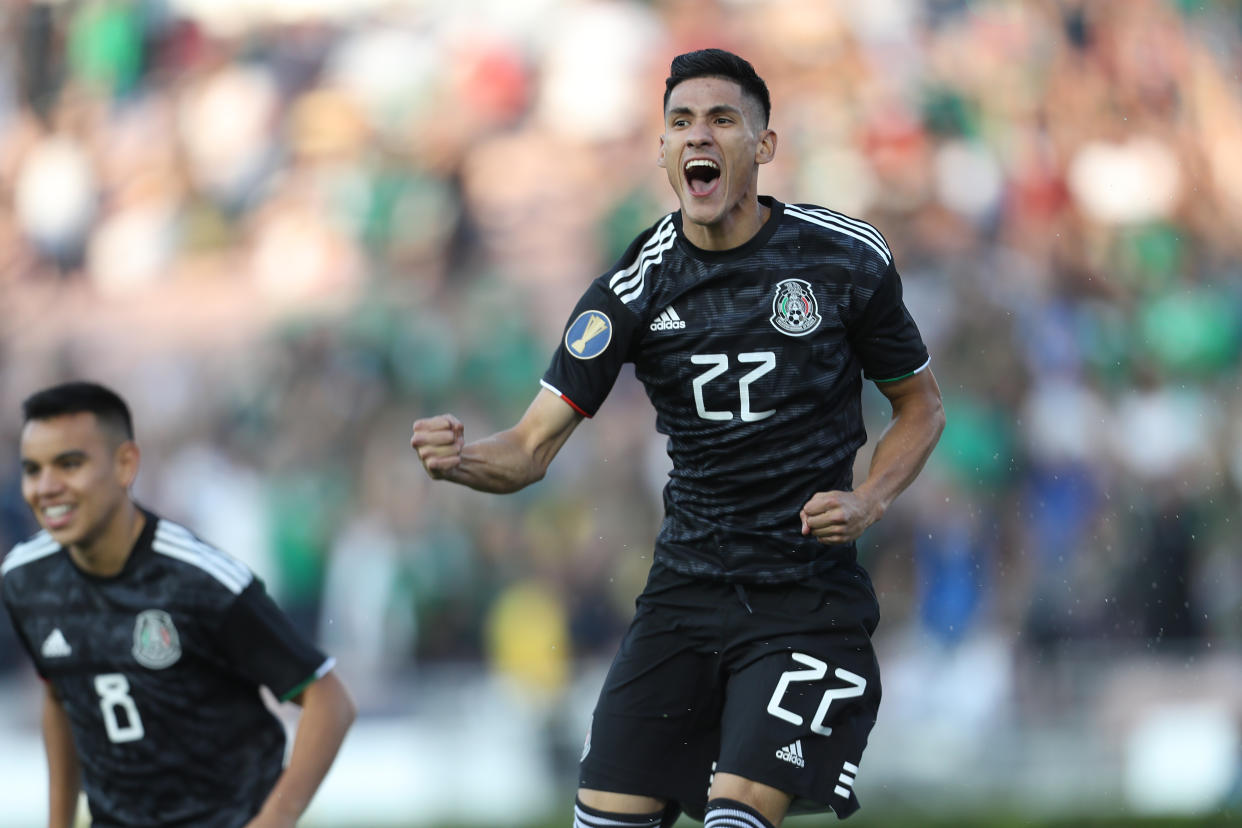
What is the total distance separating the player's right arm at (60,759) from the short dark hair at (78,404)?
3.07 feet

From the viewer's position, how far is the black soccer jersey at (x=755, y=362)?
4.98 metres

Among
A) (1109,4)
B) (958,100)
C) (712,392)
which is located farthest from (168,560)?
(1109,4)

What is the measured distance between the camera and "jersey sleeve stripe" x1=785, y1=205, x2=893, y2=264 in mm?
5094

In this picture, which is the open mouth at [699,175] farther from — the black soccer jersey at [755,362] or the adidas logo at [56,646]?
the adidas logo at [56,646]

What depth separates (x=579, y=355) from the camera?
5086 mm

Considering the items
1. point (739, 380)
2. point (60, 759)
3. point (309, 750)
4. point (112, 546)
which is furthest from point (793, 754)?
point (60, 759)

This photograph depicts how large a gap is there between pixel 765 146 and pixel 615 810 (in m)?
2.06

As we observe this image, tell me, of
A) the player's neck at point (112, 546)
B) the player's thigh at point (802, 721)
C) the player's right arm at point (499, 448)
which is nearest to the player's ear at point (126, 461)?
the player's neck at point (112, 546)

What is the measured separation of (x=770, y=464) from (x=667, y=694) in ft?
2.51

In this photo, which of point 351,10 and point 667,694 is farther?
point 351,10

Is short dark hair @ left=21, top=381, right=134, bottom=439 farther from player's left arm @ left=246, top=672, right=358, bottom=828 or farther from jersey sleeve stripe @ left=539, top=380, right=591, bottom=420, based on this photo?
jersey sleeve stripe @ left=539, top=380, right=591, bottom=420

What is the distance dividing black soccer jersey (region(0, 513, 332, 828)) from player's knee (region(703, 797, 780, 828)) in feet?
5.04

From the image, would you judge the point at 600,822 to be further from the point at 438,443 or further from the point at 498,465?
the point at 438,443

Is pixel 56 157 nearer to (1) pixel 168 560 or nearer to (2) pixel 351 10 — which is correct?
(2) pixel 351 10
